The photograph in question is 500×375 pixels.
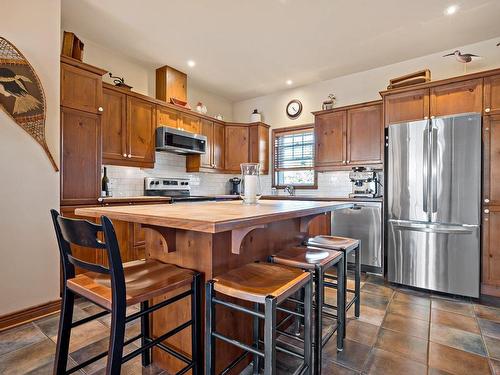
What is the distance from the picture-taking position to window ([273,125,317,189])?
15.3 feet

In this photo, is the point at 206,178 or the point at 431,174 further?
the point at 206,178

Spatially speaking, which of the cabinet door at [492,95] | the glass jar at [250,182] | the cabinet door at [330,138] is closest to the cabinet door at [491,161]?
the cabinet door at [492,95]

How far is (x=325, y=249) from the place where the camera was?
1.94 metres

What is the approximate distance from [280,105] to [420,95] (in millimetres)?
2387

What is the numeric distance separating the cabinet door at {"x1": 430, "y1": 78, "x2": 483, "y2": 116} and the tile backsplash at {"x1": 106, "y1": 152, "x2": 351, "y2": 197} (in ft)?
4.99

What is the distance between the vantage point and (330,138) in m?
4.11

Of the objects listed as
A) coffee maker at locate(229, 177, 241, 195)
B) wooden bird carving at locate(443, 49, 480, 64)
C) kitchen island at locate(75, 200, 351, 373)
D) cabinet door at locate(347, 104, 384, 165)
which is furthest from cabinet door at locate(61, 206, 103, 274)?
wooden bird carving at locate(443, 49, 480, 64)

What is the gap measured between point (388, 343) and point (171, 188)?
332cm

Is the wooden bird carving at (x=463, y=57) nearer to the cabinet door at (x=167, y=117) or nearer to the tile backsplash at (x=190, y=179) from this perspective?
the tile backsplash at (x=190, y=179)

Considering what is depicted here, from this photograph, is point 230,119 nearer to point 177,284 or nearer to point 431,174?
point 431,174

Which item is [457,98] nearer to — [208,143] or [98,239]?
[208,143]

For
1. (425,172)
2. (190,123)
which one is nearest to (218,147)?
(190,123)

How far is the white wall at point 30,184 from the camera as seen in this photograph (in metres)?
2.06

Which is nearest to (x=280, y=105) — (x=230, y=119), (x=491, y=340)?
(x=230, y=119)
